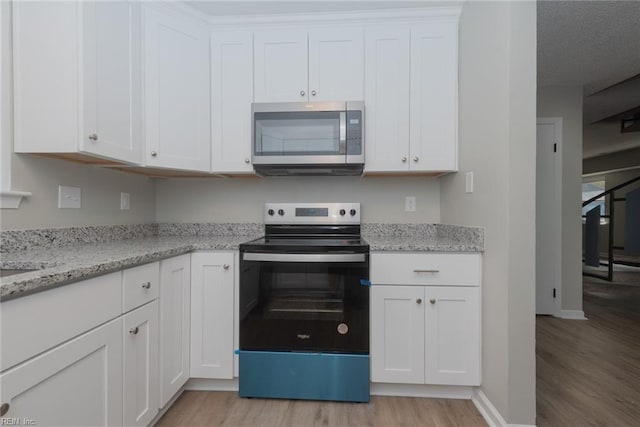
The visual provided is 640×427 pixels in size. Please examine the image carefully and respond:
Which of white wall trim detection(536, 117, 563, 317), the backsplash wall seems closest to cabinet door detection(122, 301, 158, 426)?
the backsplash wall

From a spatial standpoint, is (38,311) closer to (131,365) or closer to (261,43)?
(131,365)

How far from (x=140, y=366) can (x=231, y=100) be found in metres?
1.60

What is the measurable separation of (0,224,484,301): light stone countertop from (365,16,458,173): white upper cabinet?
0.50 m

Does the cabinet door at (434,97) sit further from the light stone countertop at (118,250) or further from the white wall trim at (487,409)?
the white wall trim at (487,409)

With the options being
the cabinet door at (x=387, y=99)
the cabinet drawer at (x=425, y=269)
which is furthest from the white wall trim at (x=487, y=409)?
the cabinet door at (x=387, y=99)

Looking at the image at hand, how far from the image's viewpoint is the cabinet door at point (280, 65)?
1946mm

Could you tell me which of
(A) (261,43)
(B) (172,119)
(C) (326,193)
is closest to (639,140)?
(C) (326,193)

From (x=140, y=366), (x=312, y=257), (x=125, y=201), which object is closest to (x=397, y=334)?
(x=312, y=257)

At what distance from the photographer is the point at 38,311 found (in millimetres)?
835

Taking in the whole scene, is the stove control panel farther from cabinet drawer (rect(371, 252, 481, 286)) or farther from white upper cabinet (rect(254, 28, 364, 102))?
white upper cabinet (rect(254, 28, 364, 102))

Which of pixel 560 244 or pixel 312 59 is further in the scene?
pixel 560 244

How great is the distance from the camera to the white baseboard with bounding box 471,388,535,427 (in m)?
1.41

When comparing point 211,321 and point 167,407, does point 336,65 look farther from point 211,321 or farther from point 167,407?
point 167,407

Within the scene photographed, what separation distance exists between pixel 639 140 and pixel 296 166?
23.8 ft
